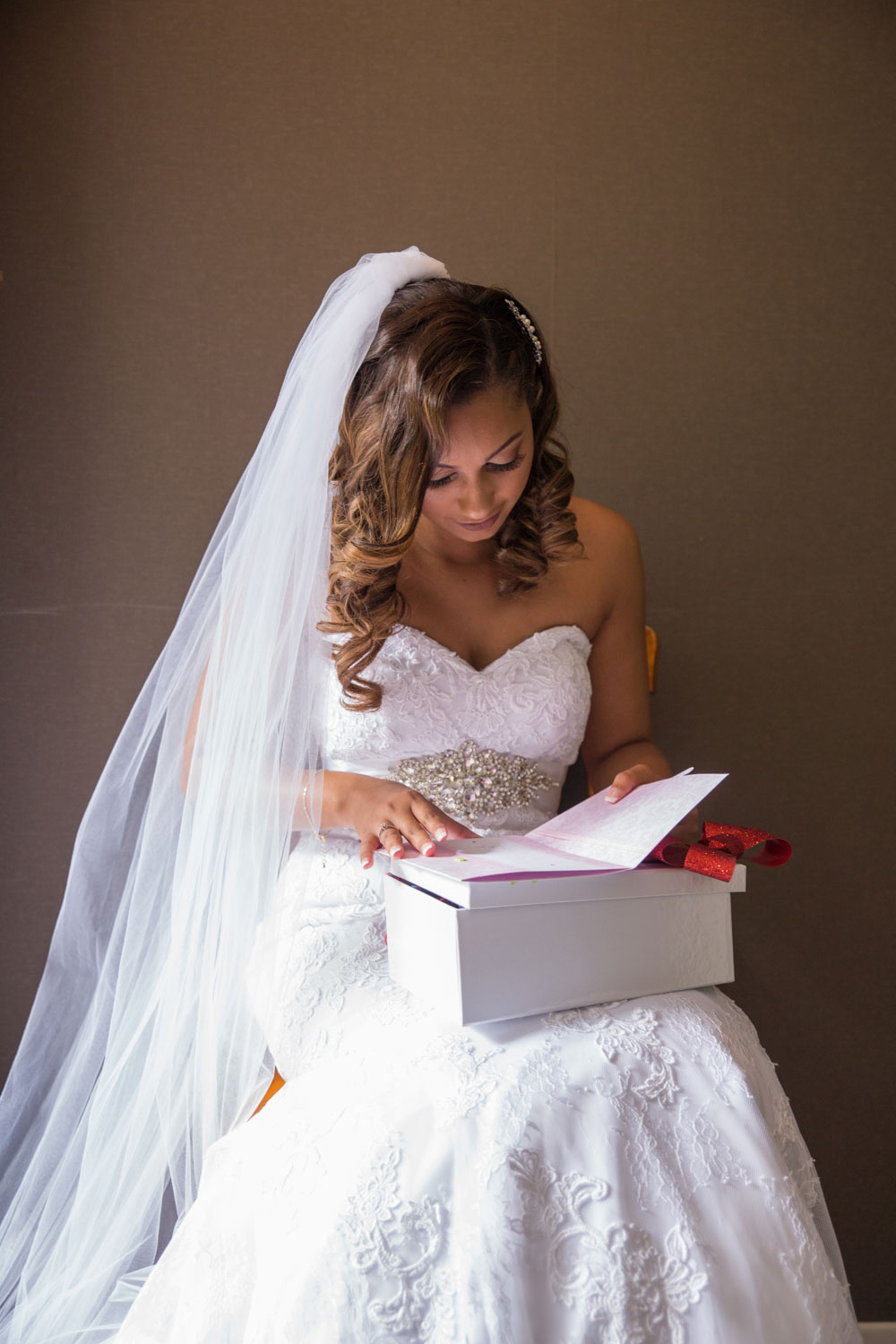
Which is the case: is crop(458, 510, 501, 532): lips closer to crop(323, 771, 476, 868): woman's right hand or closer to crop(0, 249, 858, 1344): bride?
crop(0, 249, 858, 1344): bride

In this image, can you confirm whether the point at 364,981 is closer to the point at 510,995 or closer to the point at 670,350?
the point at 510,995

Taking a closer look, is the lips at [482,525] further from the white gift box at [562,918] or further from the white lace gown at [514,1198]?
the white lace gown at [514,1198]

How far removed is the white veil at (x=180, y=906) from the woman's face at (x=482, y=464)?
0.20 metres

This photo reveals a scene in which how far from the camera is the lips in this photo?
1.81m

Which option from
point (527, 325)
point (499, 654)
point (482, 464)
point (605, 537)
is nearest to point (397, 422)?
point (482, 464)

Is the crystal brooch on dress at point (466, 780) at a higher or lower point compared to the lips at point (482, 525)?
lower

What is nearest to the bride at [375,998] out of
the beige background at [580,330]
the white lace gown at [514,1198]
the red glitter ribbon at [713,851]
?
the white lace gown at [514,1198]

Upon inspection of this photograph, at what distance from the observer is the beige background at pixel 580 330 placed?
220 centimetres

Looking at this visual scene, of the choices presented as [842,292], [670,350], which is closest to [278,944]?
[670,350]

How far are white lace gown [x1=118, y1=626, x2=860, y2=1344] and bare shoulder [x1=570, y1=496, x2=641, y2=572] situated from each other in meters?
0.97

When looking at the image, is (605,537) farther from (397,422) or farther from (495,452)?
(397,422)

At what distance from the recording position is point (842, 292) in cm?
238

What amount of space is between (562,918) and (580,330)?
4.87 feet

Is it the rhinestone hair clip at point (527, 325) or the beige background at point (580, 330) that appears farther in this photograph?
the beige background at point (580, 330)
